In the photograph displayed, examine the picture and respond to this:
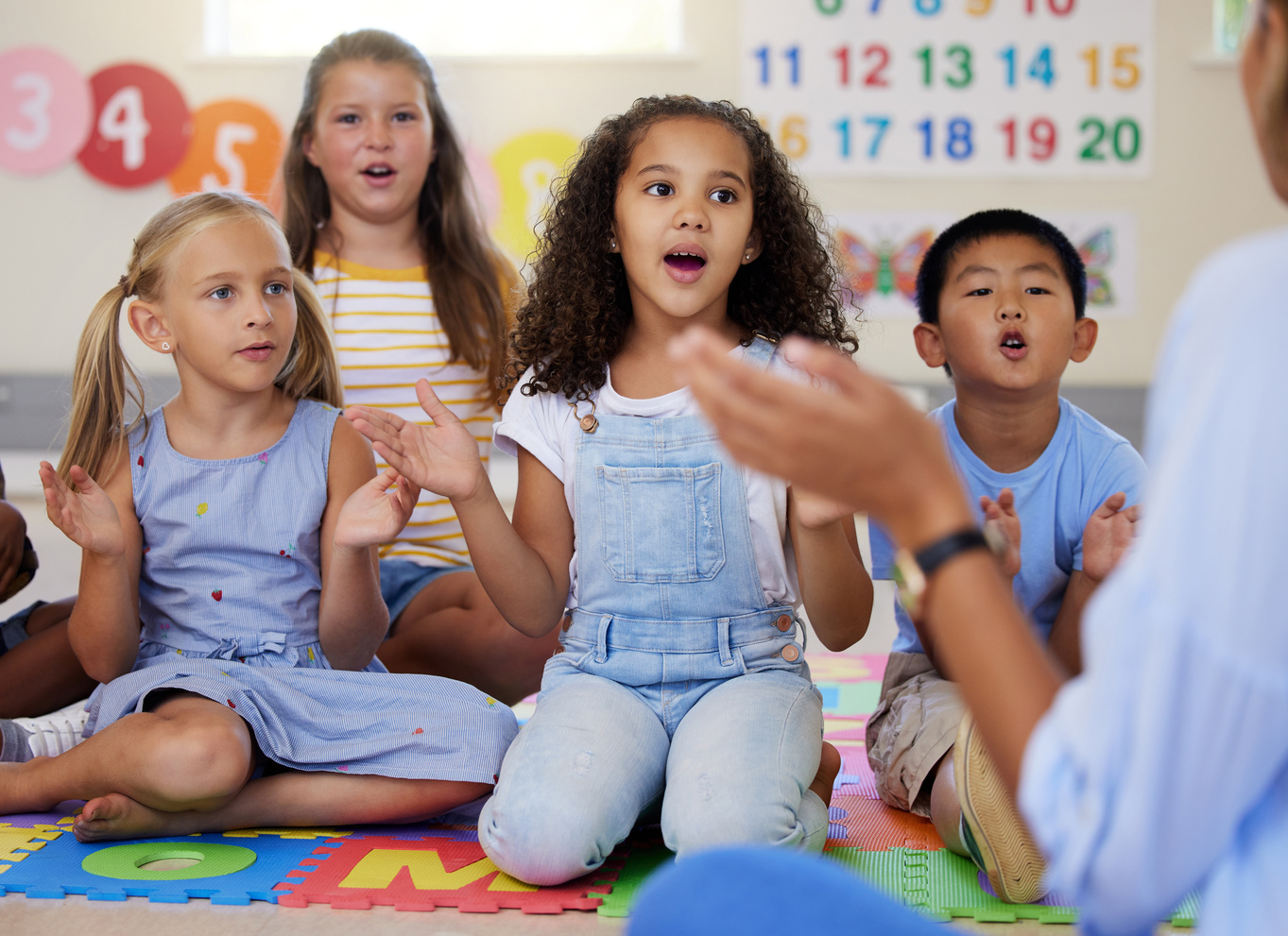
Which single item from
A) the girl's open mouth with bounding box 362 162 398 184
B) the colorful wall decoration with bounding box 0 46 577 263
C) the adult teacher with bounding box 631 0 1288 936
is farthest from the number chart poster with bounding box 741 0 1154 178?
the adult teacher with bounding box 631 0 1288 936

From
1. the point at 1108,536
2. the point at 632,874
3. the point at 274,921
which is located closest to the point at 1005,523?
the point at 1108,536

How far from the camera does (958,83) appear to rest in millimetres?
3688

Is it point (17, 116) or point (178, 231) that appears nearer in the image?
point (178, 231)

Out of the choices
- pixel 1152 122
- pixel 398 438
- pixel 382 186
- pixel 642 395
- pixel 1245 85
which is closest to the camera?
pixel 1245 85

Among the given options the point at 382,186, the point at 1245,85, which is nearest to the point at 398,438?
the point at 382,186

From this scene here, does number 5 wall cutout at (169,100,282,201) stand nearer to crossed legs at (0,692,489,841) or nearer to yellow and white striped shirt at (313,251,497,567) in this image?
yellow and white striped shirt at (313,251,497,567)

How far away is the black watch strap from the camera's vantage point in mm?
497

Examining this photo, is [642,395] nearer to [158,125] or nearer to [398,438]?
[398,438]

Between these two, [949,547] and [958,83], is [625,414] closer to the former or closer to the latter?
[949,547]

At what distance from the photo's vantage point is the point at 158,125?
3820mm

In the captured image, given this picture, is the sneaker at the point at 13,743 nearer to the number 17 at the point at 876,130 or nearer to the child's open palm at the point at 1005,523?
the child's open palm at the point at 1005,523

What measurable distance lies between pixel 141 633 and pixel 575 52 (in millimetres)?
2866

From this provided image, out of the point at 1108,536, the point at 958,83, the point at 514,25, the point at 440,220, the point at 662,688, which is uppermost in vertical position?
the point at 514,25

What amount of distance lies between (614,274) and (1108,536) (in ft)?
2.00
